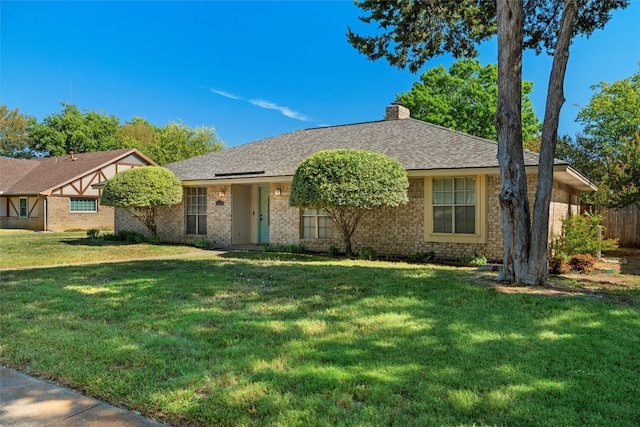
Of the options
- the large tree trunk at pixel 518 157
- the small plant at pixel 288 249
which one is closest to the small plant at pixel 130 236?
the small plant at pixel 288 249

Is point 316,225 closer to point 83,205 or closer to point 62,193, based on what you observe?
point 62,193

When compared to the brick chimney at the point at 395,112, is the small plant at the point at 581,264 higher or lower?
lower

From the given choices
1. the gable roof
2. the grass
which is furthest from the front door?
the gable roof

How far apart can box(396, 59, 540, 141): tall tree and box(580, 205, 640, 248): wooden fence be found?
12.5m

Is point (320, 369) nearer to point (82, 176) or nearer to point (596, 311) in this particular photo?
point (596, 311)

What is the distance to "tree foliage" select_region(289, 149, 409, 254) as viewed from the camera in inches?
432

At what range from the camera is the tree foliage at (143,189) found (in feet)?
50.1

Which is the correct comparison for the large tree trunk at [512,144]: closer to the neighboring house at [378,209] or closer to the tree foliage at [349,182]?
the neighboring house at [378,209]

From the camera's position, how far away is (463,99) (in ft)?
100

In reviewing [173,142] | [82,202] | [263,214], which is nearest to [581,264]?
[263,214]

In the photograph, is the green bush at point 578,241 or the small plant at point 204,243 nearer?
the green bush at point 578,241

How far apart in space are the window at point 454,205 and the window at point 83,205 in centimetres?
2517

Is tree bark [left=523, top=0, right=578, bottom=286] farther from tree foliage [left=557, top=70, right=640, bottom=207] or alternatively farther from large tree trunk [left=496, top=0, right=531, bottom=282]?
tree foliage [left=557, top=70, right=640, bottom=207]

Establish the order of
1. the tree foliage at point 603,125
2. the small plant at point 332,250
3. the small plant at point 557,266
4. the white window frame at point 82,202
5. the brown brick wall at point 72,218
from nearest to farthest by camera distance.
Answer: the small plant at point 557,266 → the small plant at point 332,250 → the tree foliage at point 603,125 → the brown brick wall at point 72,218 → the white window frame at point 82,202
